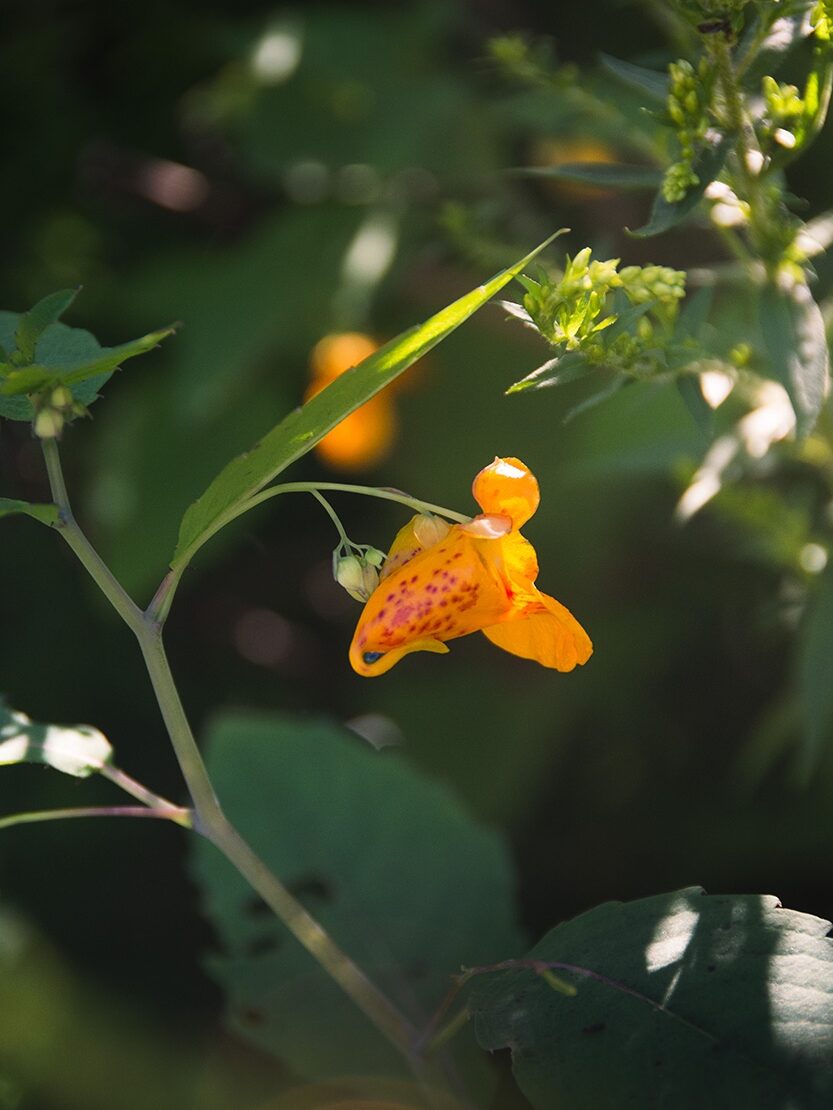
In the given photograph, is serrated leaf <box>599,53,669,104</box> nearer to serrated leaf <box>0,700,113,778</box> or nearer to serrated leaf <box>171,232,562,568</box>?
serrated leaf <box>171,232,562,568</box>

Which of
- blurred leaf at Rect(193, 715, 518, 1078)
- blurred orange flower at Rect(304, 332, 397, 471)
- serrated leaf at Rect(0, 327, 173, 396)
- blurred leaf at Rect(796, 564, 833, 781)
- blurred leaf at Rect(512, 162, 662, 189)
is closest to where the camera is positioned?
serrated leaf at Rect(0, 327, 173, 396)

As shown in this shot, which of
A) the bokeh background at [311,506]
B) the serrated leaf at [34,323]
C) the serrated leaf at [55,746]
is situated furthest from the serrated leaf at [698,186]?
the bokeh background at [311,506]

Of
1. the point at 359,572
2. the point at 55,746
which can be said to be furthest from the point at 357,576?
the point at 55,746

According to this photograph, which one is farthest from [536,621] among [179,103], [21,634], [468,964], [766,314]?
[179,103]

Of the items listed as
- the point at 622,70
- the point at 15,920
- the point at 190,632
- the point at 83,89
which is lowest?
the point at 15,920

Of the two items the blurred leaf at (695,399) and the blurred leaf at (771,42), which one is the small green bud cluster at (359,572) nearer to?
the blurred leaf at (695,399)

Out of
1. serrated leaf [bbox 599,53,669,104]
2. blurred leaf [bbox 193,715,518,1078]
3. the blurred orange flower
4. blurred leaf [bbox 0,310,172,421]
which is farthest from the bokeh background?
blurred leaf [bbox 0,310,172,421]

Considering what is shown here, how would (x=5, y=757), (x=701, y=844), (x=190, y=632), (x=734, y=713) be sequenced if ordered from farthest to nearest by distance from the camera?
(x=190, y=632) < (x=734, y=713) < (x=701, y=844) < (x=5, y=757)

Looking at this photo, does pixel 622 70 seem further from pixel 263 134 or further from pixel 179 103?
pixel 179 103
